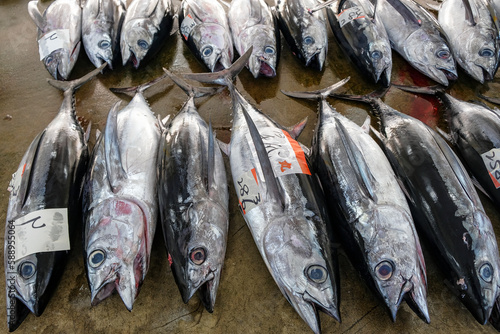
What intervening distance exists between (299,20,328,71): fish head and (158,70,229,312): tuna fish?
1244mm

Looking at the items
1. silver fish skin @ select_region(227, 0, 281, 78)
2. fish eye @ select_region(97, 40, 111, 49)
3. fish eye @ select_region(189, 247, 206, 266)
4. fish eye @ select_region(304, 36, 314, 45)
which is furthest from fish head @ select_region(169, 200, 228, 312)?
fish eye @ select_region(97, 40, 111, 49)

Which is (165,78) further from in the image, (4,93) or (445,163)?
(445,163)

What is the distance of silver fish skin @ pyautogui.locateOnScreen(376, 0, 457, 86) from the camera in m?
2.82

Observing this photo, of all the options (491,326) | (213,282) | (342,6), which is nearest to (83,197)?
(213,282)

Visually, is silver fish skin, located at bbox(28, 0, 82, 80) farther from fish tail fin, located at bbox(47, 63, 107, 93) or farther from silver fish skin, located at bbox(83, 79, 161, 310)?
silver fish skin, located at bbox(83, 79, 161, 310)

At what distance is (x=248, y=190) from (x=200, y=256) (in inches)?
18.4

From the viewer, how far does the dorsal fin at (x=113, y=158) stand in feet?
6.71

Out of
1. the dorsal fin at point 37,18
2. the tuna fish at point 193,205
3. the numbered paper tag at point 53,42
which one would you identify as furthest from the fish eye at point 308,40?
the dorsal fin at point 37,18

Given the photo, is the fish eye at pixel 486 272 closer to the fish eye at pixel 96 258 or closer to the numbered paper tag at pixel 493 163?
the numbered paper tag at pixel 493 163

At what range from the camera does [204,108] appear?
9.11 feet

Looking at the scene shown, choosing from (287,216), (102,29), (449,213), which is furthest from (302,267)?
(102,29)

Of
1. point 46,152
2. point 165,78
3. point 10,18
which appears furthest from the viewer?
point 10,18

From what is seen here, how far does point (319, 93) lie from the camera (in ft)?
8.77

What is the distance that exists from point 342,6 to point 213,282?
9.51 feet
